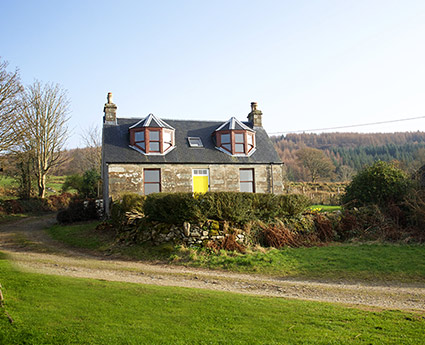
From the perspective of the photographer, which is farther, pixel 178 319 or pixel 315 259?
pixel 315 259

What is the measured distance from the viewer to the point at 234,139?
78.2 feet

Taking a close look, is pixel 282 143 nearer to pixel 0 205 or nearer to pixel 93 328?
pixel 0 205

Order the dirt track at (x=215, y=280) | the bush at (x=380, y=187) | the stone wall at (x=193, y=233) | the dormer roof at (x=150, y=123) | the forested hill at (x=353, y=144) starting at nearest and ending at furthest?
the dirt track at (x=215, y=280)
the stone wall at (x=193, y=233)
the bush at (x=380, y=187)
the dormer roof at (x=150, y=123)
the forested hill at (x=353, y=144)

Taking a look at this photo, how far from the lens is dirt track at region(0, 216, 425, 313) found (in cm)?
835

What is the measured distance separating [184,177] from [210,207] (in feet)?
29.1

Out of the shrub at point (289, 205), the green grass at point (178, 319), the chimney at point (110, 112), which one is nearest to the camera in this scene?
the green grass at point (178, 319)

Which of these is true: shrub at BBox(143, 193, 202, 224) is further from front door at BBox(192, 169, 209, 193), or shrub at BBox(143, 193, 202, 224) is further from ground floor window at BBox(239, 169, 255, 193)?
ground floor window at BBox(239, 169, 255, 193)

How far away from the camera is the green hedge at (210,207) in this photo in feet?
44.5

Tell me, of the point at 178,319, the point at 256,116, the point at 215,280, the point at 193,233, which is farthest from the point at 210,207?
the point at 256,116

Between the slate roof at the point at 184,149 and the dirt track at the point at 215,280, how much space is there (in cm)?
838

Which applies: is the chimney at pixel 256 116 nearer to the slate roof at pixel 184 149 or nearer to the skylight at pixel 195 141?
the slate roof at pixel 184 149

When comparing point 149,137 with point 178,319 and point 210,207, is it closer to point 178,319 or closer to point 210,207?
point 210,207

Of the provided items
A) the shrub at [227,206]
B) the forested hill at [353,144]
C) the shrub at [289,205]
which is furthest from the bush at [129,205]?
the forested hill at [353,144]

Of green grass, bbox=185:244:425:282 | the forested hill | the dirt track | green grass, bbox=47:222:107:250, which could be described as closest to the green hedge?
green grass, bbox=185:244:425:282
